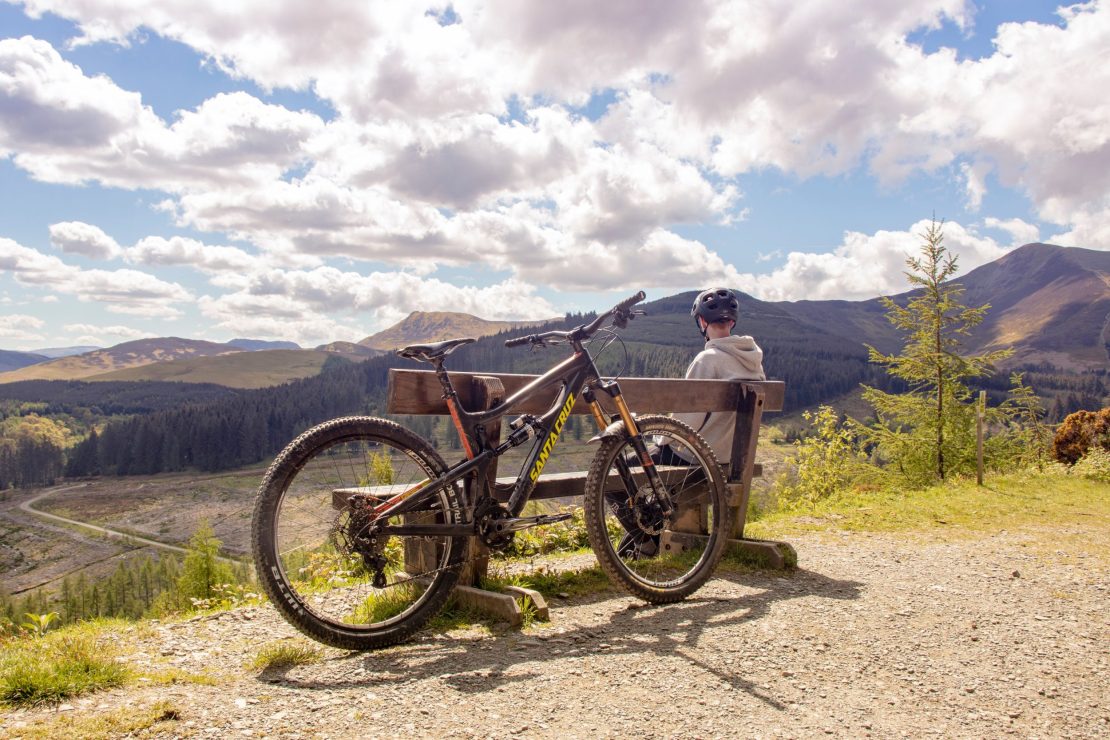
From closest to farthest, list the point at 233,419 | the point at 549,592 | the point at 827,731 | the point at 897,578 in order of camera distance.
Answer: the point at 827,731, the point at 549,592, the point at 897,578, the point at 233,419

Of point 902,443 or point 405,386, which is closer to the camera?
point 405,386

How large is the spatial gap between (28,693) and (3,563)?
158 meters

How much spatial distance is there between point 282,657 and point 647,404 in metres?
3.52

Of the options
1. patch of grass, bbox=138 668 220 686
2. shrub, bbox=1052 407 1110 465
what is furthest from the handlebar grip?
shrub, bbox=1052 407 1110 465

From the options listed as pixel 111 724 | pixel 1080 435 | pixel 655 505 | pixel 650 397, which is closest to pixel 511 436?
pixel 655 505

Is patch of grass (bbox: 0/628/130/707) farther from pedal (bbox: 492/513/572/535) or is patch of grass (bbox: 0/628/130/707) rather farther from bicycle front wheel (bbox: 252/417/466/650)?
pedal (bbox: 492/513/572/535)

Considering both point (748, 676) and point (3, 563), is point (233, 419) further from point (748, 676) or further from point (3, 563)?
point (748, 676)

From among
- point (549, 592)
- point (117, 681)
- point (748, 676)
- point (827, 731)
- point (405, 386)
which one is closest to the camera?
point (827, 731)

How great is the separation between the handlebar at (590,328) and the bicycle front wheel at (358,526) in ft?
4.20

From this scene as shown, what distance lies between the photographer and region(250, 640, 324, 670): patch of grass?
13.5 feet

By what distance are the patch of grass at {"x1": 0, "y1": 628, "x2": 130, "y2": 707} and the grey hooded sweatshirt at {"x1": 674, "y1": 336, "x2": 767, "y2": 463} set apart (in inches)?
211

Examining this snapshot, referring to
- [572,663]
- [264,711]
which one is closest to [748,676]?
[572,663]

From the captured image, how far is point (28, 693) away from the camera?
3.46 metres

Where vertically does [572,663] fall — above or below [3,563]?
above
